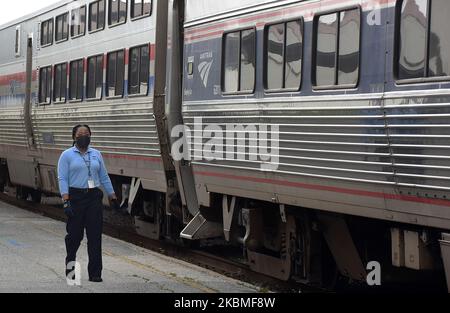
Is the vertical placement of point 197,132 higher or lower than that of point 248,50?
lower

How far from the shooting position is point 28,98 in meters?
17.1

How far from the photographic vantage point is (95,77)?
44.2 feet

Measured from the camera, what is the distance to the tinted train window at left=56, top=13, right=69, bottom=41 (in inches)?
592

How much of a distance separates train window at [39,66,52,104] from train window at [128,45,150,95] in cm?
415

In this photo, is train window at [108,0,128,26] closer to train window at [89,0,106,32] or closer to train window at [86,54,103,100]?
train window at [89,0,106,32]

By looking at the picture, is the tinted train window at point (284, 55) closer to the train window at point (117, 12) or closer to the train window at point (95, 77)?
the train window at point (117, 12)

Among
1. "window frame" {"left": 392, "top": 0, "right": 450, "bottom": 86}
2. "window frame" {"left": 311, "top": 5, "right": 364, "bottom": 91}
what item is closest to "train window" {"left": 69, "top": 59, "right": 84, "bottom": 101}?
"window frame" {"left": 311, "top": 5, "right": 364, "bottom": 91}

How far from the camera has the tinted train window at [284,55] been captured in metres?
7.86

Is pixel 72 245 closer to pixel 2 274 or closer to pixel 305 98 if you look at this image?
pixel 2 274

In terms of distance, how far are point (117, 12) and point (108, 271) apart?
5035 mm

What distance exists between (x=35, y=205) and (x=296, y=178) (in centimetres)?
1212

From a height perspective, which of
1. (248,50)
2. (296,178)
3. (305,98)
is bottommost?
(296,178)

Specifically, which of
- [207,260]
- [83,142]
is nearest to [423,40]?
[83,142]
